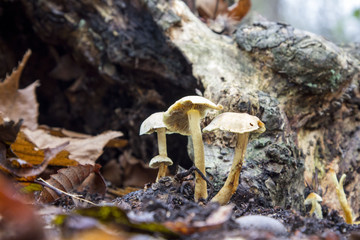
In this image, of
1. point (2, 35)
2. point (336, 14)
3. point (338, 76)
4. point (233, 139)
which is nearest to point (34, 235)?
point (233, 139)

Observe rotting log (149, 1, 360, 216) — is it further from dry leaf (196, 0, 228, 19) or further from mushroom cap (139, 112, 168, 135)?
dry leaf (196, 0, 228, 19)

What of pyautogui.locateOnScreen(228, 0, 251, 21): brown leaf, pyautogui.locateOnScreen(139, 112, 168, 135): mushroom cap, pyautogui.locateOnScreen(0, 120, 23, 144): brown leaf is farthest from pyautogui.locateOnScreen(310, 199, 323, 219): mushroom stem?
pyautogui.locateOnScreen(228, 0, 251, 21): brown leaf

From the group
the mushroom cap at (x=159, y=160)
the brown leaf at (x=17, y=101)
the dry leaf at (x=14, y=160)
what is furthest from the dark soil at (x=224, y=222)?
the brown leaf at (x=17, y=101)

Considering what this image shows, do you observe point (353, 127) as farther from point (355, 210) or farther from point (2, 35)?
point (2, 35)

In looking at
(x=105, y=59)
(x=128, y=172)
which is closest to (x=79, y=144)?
(x=128, y=172)

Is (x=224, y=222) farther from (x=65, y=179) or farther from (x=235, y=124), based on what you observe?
(x=65, y=179)

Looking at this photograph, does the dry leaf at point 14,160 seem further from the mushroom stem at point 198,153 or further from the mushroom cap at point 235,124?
the mushroom cap at point 235,124

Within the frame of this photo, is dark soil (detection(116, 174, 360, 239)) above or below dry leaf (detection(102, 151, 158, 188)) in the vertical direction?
above
